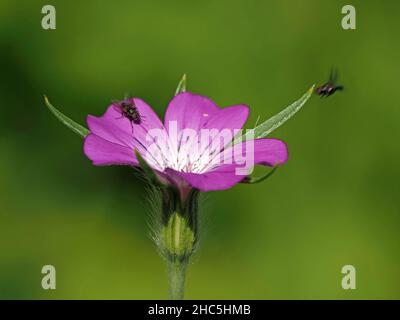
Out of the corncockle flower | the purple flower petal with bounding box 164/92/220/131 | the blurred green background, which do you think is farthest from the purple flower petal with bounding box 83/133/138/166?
the blurred green background

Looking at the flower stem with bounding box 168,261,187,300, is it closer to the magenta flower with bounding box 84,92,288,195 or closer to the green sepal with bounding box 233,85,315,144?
the magenta flower with bounding box 84,92,288,195

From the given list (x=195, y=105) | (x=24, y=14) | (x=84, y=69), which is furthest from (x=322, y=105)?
(x=195, y=105)

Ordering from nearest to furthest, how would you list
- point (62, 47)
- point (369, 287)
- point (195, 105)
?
point (195, 105) → point (369, 287) → point (62, 47)

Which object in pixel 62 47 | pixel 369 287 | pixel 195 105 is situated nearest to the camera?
pixel 195 105

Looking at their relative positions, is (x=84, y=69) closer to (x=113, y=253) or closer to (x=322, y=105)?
(x=113, y=253)

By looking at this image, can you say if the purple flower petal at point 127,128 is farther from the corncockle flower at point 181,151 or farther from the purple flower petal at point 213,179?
the purple flower petal at point 213,179

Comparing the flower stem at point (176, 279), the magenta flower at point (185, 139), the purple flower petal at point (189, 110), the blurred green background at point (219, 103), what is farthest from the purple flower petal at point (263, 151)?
the blurred green background at point (219, 103)

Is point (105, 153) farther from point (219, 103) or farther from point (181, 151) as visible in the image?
point (219, 103)
